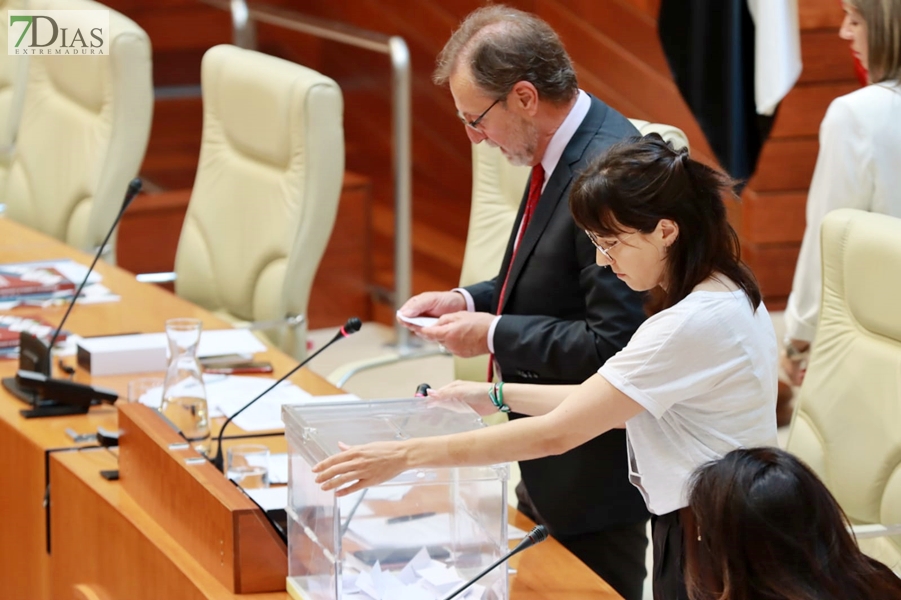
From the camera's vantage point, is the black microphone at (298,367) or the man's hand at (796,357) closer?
the black microphone at (298,367)

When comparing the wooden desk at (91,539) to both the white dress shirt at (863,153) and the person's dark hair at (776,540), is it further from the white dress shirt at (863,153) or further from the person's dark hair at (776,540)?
the white dress shirt at (863,153)

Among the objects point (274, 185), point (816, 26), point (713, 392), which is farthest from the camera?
point (816, 26)

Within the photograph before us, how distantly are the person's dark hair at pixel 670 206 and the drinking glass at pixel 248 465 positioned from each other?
0.71 m

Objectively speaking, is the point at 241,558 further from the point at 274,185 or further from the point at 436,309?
the point at 274,185

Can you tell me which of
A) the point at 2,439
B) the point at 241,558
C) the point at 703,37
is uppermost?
the point at 703,37

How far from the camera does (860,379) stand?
7.34 feet

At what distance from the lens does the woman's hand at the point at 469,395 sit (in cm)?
187

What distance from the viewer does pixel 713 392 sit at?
168 centimetres

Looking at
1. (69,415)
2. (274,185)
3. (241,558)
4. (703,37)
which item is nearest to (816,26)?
(703,37)

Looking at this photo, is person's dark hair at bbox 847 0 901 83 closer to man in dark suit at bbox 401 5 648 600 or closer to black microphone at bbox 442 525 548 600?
man in dark suit at bbox 401 5 648 600

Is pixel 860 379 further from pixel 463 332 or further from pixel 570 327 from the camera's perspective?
pixel 463 332

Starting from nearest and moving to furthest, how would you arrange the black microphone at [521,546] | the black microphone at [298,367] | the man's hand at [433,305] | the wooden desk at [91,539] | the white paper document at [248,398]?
the black microphone at [521,546]
the wooden desk at [91,539]
the black microphone at [298,367]
the man's hand at [433,305]
the white paper document at [248,398]

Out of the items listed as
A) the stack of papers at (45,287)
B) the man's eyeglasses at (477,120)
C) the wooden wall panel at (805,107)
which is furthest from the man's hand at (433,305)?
the wooden wall panel at (805,107)

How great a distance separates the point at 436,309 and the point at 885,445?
0.81 meters
